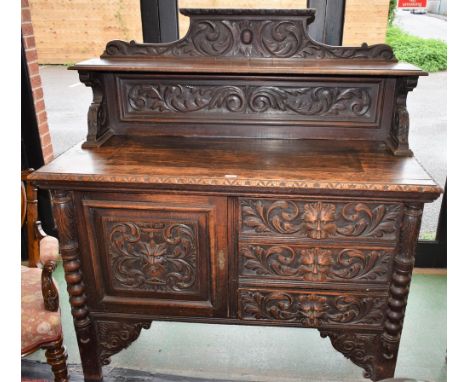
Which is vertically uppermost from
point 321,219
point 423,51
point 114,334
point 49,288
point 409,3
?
point 409,3

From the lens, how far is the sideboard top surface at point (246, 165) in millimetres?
1426

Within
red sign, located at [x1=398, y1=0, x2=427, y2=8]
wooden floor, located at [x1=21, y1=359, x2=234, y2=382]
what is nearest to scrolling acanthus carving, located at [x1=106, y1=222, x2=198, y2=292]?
wooden floor, located at [x1=21, y1=359, x2=234, y2=382]

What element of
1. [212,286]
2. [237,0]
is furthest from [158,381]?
[237,0]

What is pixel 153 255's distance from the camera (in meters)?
1.64

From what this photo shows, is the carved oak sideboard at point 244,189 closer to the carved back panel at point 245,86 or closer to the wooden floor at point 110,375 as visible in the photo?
the carved back panel at point 245,86

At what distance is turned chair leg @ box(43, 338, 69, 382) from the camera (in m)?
1.65

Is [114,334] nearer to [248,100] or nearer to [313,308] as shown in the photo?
[313,308]

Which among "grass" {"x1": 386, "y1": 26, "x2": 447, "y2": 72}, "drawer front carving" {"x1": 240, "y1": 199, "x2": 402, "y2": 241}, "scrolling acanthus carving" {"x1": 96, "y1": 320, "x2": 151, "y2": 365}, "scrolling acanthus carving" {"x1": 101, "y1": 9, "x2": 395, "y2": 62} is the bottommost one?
"scrolling acanthus carving" {"x1": 96, "y1": 320, "x2": 151, "y2": 365}

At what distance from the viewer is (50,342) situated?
5.34 feet

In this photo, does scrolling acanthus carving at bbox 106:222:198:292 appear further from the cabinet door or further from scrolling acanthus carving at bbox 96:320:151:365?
scrolling acanthus carving at bbox 96:320:151:365

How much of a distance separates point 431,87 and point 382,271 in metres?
1.42

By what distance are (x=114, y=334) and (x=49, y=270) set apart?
451 millimetres

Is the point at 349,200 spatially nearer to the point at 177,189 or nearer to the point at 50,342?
the point at 177,189

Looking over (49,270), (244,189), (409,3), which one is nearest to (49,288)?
(49,270)
